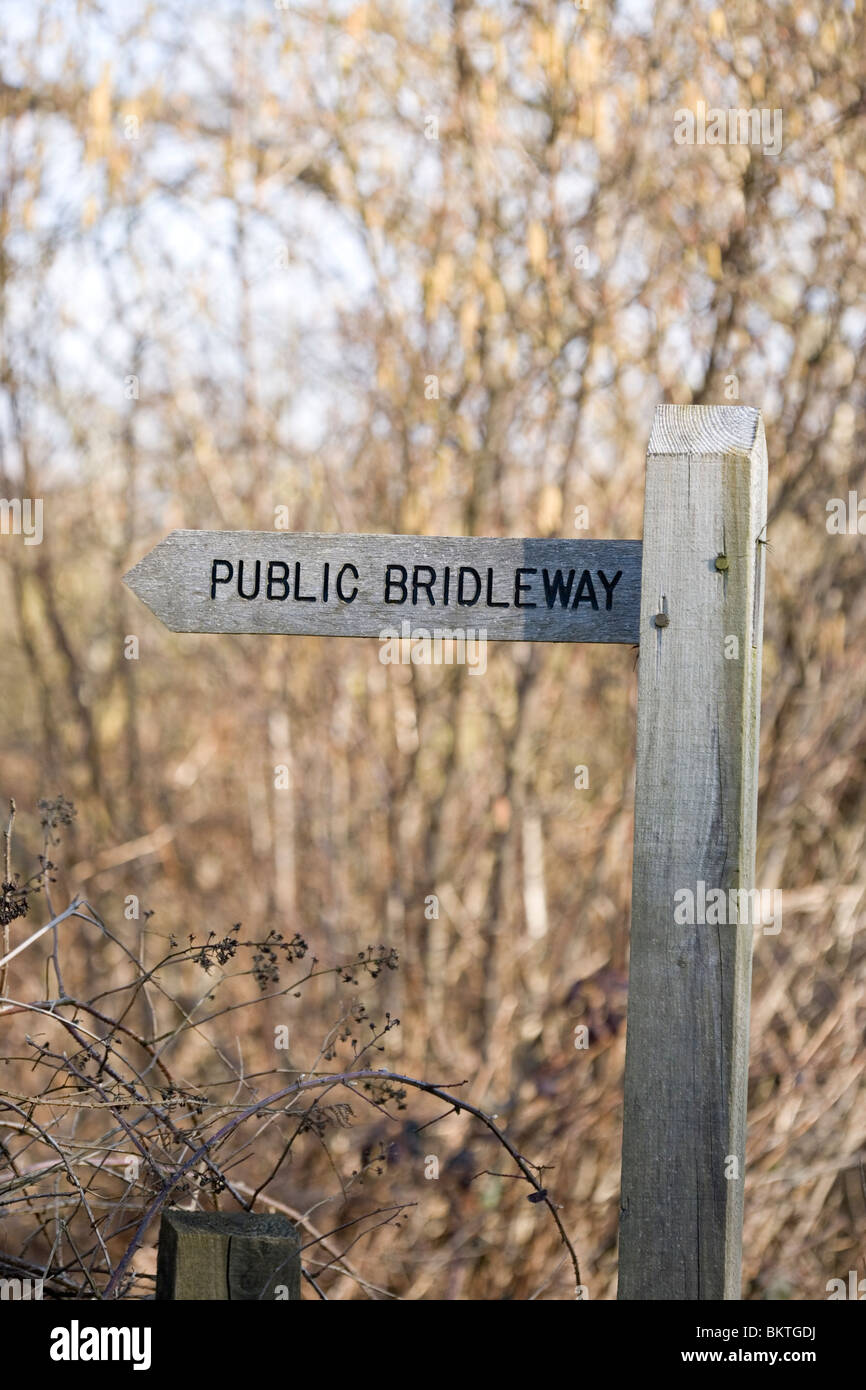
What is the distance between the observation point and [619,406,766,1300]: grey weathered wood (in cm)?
180

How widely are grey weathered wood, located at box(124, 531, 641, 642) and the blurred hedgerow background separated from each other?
1.92 metres

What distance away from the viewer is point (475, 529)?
440 centimetres

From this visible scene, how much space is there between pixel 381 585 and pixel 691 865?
0.63 m

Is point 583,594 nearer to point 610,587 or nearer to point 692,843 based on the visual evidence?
point 610,587

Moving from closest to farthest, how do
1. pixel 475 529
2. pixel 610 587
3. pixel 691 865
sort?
pixel 691 865, pixel 610 587, pixel 475 529

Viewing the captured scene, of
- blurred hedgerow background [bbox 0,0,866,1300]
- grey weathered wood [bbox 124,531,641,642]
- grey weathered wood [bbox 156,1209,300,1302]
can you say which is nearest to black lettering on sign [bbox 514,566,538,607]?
grey weathered wood [bbox 124,531,641,642]

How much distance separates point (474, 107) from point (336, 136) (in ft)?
1.66

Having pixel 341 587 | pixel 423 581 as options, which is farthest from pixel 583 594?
pixel 341 587

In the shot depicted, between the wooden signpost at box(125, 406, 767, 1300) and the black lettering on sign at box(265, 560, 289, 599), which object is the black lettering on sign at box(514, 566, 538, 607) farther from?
the black lettering on sign at box(265, 560, 289, 599)

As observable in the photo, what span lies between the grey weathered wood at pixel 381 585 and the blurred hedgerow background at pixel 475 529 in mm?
1922

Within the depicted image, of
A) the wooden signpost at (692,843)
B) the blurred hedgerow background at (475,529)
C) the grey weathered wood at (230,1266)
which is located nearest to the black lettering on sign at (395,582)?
the wooden signpost at (692,843)
